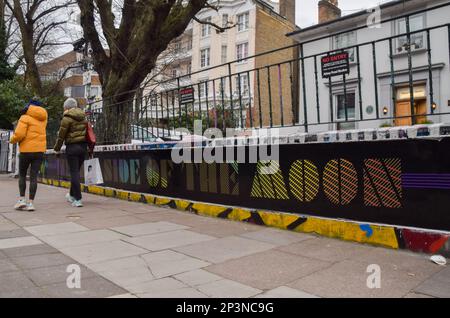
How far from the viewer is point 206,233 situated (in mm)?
5238

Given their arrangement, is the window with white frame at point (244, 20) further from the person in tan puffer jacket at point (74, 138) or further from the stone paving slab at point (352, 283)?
the stone paving slab at point (352, 283)

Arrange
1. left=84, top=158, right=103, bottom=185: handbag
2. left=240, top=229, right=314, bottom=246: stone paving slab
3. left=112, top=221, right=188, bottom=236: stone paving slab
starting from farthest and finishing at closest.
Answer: left=84, top=158, right=103, bottom=185: handbag, left=112, top=221, right=188, bottom=236: stone paving slab, left=240, top=229, right=314, bottom=246: stone paving slab

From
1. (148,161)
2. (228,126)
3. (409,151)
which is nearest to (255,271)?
(409,151)

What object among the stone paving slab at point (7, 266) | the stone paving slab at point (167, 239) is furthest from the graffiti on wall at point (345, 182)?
the stone paving slab at point (7, 266)

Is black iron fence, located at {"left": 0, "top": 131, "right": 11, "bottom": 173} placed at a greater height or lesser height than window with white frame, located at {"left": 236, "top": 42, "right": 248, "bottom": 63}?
lesser

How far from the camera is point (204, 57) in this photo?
41031 millimetres

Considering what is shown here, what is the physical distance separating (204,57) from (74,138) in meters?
34.8

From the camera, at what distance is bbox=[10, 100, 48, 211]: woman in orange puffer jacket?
704 cm

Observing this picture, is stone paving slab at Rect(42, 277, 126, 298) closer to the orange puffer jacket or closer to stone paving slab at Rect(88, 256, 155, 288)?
stone paving slab at Rect(88, 256, 155, 288)

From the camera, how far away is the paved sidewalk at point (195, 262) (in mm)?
3135

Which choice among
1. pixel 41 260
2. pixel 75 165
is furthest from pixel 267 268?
pixel 75 165

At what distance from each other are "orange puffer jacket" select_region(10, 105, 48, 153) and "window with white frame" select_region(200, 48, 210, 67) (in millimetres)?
34442

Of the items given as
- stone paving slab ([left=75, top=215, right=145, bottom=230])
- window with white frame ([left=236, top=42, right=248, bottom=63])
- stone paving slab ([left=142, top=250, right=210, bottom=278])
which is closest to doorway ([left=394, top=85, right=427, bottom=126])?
stone paving slab ([left=142, top=250, right=210, bottom=278])
